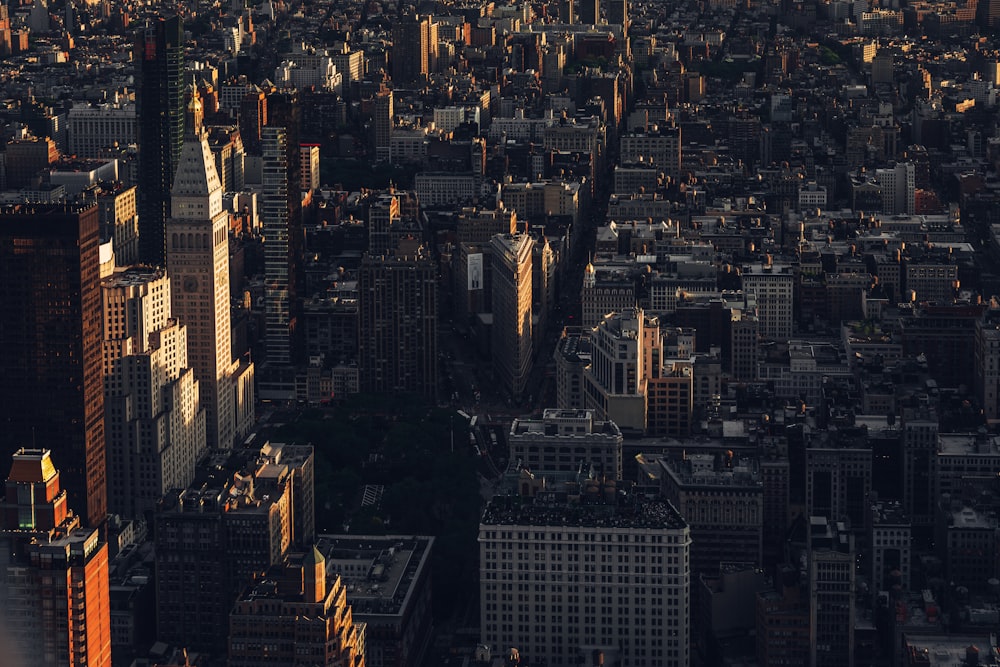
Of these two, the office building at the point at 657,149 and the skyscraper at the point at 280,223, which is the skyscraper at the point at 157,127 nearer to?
the skyscraper at the point at 280,223

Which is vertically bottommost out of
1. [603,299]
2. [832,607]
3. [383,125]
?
[832,607]

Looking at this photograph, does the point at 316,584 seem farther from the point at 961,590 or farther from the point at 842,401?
the point at 842,401

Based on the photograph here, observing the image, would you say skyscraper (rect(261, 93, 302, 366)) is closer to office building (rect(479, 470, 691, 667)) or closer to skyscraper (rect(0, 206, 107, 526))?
skyscraper (rect(0, 206, 107, 526))

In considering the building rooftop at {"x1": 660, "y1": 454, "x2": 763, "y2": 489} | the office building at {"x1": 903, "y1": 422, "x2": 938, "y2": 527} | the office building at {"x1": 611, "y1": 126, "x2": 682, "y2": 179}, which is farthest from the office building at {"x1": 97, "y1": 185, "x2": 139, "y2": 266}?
the office building at {"x1": 903, "y1": 422, "x2": 938, "y2": 527}

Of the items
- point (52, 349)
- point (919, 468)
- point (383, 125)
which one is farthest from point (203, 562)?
point (383, 125)

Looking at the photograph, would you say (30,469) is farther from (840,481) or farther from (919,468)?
(919,468)

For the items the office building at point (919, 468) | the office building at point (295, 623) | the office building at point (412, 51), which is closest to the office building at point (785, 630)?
the office building at point (295, 623)

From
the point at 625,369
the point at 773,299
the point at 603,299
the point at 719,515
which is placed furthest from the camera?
the point at 773,299
